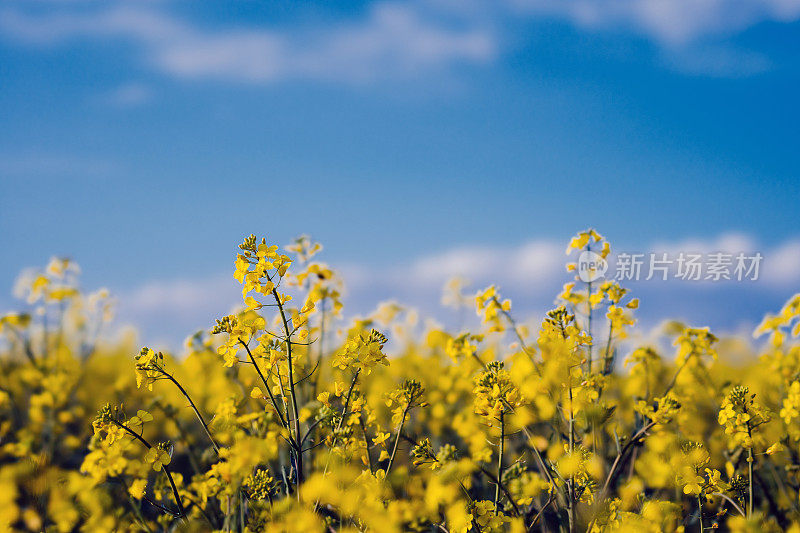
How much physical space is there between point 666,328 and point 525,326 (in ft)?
3.07

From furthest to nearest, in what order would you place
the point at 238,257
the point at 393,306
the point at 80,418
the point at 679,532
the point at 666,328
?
the point at 80,418, the point at 393,306, the point at 666,328, the point at 679,532, the point at 238,257

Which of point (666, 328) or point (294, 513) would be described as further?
point (666, 328)

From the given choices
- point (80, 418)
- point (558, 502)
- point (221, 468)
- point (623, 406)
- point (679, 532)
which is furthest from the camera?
point (80, 418)

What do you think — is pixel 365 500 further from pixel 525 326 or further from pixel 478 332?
pixel 525 326

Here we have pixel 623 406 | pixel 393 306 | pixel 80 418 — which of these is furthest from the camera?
pixel 80 418

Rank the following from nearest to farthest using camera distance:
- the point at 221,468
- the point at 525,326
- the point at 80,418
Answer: the point at 221,468 → the point at 525,326 → the point at 80,418

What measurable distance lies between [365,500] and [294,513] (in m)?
0.37

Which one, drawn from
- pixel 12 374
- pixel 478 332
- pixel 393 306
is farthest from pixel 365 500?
pixel 12 374

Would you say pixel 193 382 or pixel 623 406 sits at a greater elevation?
pixel 193 382

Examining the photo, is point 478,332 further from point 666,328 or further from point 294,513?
point 294,513

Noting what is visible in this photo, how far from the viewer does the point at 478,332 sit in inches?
133

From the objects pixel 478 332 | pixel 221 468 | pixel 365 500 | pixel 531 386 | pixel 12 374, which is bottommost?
pixel 365 500

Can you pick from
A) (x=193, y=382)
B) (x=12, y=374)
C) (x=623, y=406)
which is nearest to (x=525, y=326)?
(x=623, y=406)

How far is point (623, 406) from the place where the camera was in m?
6.08
